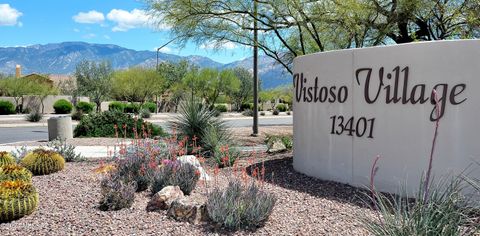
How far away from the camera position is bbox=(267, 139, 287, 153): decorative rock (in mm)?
13114

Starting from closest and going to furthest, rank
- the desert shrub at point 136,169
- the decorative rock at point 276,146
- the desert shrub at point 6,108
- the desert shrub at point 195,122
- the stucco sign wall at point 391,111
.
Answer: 1. the stucco sign wall at point 391,111
2. the desert shrub at point 136,169
3. the desert shrub at point 195,122
4. the decorative rock at point 276,146
5. the desert shrub at point 6,108

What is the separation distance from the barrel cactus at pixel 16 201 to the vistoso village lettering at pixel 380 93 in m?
4.83

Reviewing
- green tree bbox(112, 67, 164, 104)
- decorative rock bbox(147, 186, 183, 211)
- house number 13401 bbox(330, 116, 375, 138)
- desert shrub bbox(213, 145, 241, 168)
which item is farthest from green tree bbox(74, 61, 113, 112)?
decorative rock bbox(147, 186, 183, 211)

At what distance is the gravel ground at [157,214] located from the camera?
546 cm

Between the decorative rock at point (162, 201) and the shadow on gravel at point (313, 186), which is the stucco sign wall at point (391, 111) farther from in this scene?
the decorative rock at point (162, 201)

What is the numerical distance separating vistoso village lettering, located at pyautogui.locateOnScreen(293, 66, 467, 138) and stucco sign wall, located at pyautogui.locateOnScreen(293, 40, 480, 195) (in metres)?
0.01

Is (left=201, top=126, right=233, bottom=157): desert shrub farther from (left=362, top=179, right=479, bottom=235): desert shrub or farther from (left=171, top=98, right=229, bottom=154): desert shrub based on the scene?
(left=362, top=179, right=479, bottom=235): desert shrub

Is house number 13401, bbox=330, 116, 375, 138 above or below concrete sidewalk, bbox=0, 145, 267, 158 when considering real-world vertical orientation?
above

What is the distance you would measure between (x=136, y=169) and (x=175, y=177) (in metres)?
0.84

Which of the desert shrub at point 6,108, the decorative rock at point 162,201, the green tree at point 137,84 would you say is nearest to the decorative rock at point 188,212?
the decorative rock at point 162,201

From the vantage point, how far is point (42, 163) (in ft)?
29.7

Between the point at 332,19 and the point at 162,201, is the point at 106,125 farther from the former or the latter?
the point at 162,201

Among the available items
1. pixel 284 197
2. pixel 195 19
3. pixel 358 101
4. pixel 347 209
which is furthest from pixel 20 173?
pixel 195 19

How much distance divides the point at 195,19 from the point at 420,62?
30.8 ft
